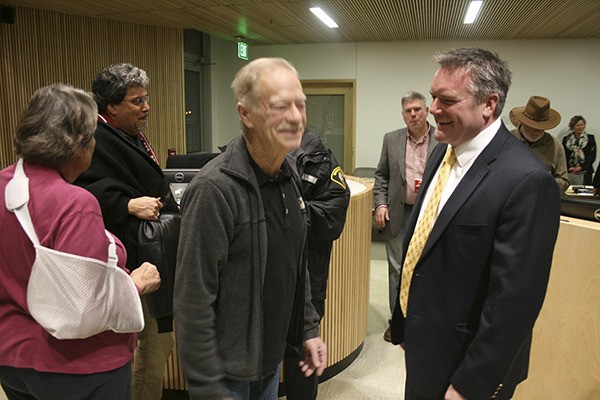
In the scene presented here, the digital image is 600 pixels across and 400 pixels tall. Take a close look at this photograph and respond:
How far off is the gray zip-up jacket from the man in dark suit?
2.02 feet

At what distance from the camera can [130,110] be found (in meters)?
2.32

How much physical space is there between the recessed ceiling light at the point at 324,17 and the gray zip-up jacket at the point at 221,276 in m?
4.98

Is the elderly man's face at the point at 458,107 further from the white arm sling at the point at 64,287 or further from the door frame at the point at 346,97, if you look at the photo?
the door frame at the point at 346,97

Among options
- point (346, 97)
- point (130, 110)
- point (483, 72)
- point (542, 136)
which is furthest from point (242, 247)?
point (346, 97)

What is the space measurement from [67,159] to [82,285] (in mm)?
387

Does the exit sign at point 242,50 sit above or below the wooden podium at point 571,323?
above

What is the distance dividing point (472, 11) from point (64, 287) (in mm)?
5894

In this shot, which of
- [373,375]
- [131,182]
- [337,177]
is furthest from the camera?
[373,375]

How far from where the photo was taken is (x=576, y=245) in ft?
7.49

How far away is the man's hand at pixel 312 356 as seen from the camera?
5.73 feet

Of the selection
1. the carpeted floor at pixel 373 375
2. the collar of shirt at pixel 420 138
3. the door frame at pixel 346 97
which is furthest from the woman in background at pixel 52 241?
the door frame at pixel 346 97

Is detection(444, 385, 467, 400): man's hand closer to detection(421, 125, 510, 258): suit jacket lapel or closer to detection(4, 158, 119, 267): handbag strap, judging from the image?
detection(421, 125, 510, 258): suit jacket lapel

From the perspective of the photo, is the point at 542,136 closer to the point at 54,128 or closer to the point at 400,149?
the point at 400,149

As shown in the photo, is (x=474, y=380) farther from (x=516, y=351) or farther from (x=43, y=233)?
(x=43, y=233)
